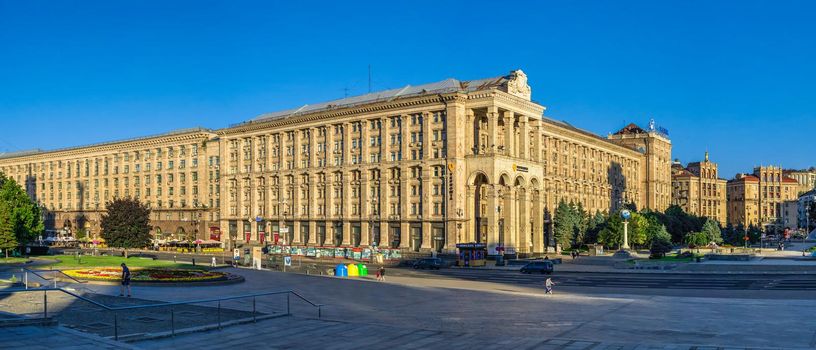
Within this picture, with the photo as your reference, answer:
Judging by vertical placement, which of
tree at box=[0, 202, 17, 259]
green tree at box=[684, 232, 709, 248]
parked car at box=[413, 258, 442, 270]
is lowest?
parked car at box=[413, 258, 442, 270]

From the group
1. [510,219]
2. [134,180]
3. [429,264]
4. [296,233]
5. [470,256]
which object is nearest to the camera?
[429,264]

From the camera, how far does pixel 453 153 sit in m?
95.2

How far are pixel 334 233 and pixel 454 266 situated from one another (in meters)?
31.4

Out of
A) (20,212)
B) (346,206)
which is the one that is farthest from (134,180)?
(20,212)

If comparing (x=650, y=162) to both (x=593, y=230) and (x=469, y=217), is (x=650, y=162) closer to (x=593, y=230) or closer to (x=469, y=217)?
(x=593, y=230)

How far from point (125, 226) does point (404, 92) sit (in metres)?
47.2

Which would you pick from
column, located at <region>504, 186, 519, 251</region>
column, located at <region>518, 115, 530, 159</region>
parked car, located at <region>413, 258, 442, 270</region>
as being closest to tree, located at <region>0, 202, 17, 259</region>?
parked car, located at <region>413, 258, 442, 270</region>

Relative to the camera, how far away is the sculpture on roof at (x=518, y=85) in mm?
99250

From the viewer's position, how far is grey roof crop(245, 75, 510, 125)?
3974 inches

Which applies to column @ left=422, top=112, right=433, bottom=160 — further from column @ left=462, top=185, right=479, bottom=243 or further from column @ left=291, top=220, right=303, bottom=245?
column @ left=291, top=220, right=303, bottom=245

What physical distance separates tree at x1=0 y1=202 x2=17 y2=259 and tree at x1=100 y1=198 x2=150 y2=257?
34.8m

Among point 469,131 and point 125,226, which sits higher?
point 469,131

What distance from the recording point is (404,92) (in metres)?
109

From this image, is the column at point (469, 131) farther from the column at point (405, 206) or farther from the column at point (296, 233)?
the column at point (296, 233)
